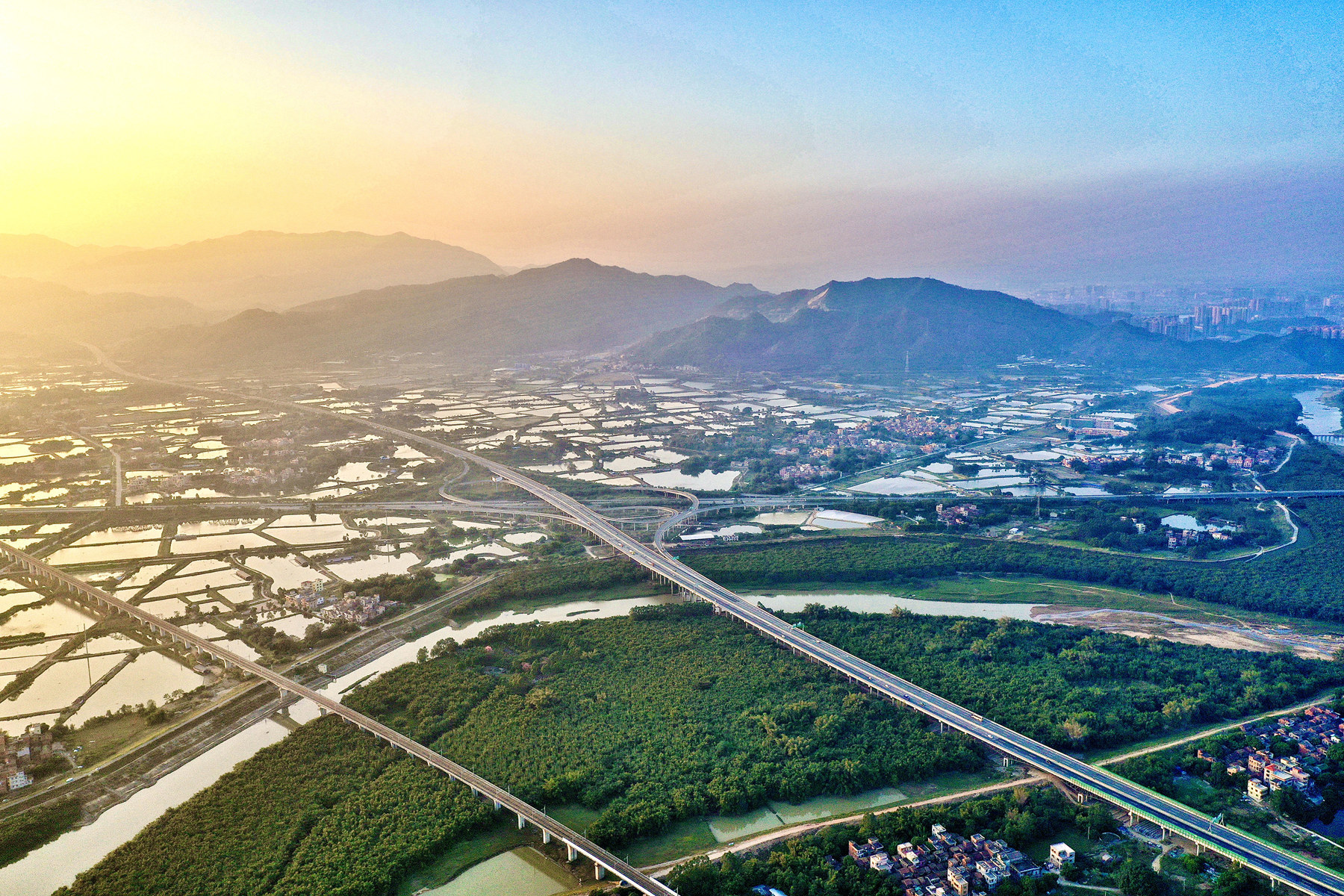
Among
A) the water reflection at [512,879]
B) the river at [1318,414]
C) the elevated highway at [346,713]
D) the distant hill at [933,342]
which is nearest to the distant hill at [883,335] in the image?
the distant hill at [933,342]

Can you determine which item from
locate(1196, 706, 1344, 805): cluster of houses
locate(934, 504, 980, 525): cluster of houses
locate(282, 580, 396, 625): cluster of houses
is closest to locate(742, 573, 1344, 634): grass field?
locate(934, 504, 980, 525): cluster of houses

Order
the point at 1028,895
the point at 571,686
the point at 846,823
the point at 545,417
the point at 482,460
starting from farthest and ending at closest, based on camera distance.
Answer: the point at 545,417 → the point at 482,460 → the point at 571,686 → the point at 846,823 → the point at 1028,895

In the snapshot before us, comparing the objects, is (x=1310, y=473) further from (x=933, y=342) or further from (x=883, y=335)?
(x=883, y=335)

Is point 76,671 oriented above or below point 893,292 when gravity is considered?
below

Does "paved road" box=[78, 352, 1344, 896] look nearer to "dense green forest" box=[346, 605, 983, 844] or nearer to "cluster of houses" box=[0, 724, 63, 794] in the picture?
"dense green forest" box=[346, 605, 983, 844]

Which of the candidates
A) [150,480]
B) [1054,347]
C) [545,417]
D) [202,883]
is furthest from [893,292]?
[202,883]

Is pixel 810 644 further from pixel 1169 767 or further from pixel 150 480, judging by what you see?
pixel 150 480

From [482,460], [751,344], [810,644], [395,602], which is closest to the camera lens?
[810,644]
